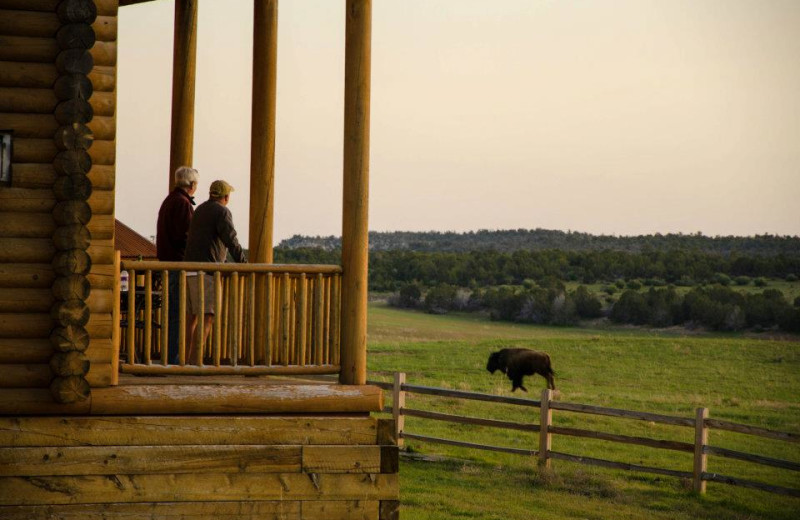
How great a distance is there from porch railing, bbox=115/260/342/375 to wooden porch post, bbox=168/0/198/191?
334 centimetres

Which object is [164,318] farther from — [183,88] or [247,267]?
[183,88]

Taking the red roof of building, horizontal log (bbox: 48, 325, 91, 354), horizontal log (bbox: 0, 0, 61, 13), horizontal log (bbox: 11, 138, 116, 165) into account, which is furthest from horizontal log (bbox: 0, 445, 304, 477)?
the red roof of building

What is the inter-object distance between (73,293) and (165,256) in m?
2.14

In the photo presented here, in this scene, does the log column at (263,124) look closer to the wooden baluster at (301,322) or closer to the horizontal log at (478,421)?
the wooden baluster at (301,322)

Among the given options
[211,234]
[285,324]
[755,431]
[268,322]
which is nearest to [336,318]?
[285,324]

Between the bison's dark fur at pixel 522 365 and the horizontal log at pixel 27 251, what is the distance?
25.9m

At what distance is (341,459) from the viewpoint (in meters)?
9.02

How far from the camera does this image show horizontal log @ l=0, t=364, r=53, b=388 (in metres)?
8.51

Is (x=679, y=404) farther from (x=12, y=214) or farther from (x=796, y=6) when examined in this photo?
(x=796, y=6)

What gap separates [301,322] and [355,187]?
3.78ft

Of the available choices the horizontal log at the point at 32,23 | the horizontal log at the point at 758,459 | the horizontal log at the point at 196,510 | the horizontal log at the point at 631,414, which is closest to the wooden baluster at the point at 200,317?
the horizontal log at the point at 196,510

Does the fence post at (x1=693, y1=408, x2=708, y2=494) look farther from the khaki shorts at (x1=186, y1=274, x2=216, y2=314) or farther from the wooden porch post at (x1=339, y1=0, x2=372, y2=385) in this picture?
the khaki shorts at (x1=186, y1=274, x2=216, y2=314)

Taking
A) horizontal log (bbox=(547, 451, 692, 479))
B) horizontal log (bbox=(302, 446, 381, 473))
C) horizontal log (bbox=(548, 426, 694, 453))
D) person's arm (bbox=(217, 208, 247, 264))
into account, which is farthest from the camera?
horizontal log (bbox=(547, 451, 692, 479))

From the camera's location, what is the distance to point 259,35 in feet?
37.2
